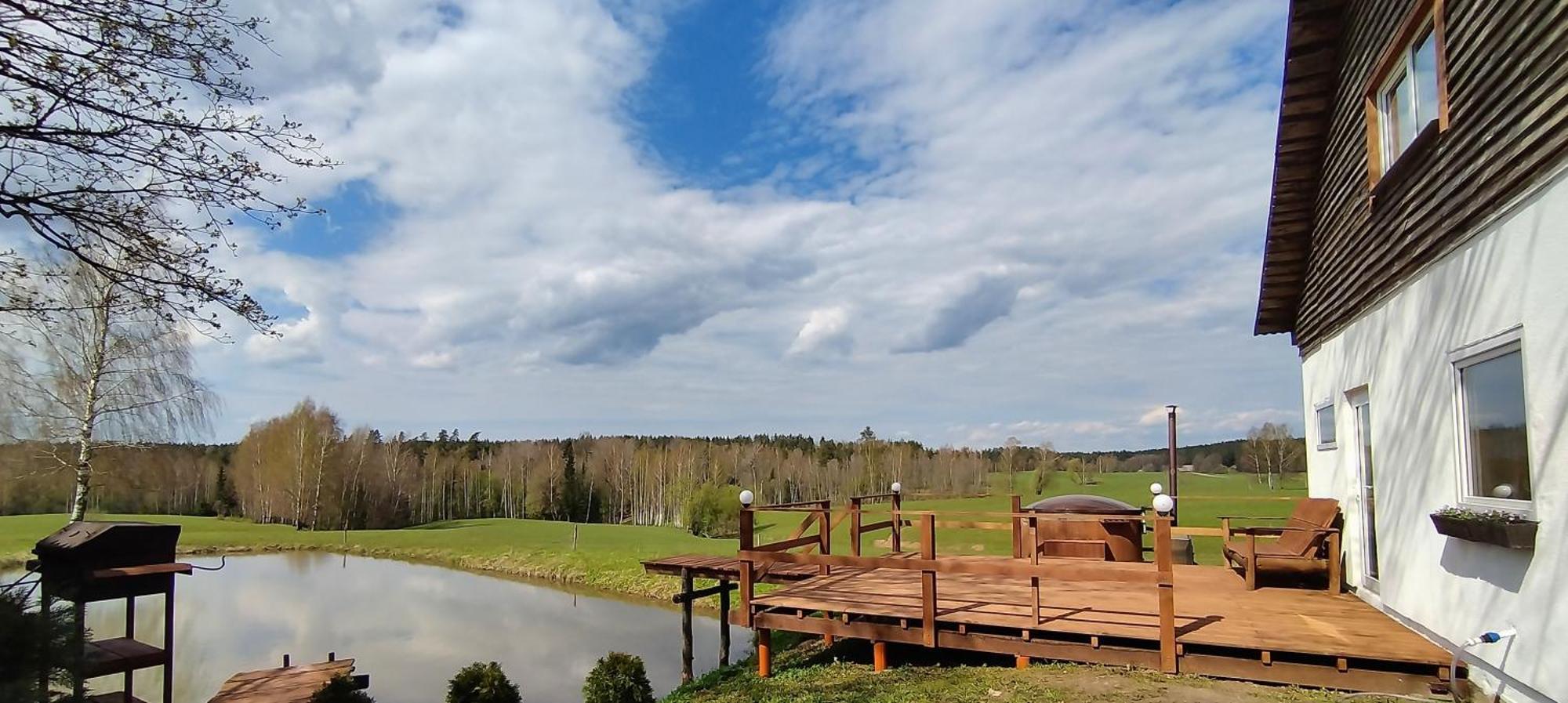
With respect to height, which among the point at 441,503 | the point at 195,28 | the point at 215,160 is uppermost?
the point at 195,28

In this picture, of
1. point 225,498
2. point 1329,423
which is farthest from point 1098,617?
point 225,498

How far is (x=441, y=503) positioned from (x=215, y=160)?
62007mm

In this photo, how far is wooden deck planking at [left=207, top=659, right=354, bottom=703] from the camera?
8305 mm

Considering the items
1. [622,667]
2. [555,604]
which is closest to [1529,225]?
[622,667]

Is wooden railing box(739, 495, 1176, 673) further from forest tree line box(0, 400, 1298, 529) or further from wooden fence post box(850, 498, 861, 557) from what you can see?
forest tree line box(0, 400, 1298, 529)

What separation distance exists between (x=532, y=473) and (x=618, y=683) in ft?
183

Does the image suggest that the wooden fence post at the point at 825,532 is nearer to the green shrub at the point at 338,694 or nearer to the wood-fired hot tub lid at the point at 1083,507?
the wood-fired hot tub lid at the point at 1083,507

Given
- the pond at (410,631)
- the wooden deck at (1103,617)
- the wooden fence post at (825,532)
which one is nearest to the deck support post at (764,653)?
the wooden deck at (1103,617)

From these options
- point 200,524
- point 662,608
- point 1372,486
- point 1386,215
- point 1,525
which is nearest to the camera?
point 1386,215

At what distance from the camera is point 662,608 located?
828 inches

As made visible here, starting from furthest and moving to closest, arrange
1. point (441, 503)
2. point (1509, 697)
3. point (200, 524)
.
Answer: point (441, 503) < point (200, 524) < point (1509, 697)

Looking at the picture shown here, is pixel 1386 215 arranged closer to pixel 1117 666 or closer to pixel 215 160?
pixel 1117 666

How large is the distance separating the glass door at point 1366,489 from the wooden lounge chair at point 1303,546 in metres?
0.29

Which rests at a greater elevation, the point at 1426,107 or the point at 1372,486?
the point at 1426,107
